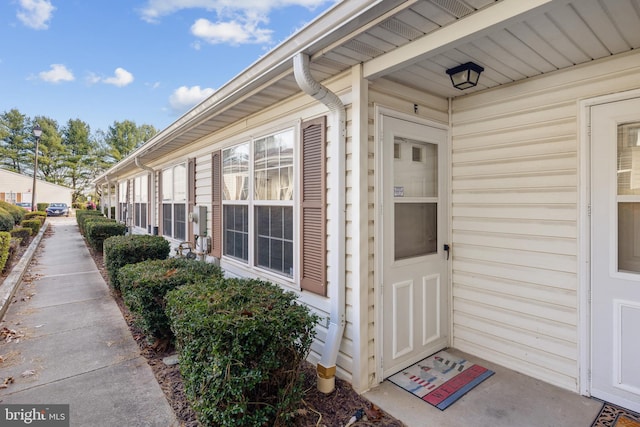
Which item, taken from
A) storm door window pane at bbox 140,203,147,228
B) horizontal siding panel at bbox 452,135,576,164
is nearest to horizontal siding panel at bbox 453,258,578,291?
horizontal siding panel at bbox 452,135,576,164

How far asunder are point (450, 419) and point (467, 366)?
0.80 metres

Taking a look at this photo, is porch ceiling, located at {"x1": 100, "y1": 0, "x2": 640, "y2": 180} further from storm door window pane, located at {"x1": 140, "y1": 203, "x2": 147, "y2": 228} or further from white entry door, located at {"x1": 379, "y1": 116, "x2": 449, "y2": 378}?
storm door window pane, located at {"x1": 140, "y1": 203, "x2": 147, "y2": 228}

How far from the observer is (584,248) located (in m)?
2.44

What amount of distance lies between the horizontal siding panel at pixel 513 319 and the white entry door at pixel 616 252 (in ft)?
0.62

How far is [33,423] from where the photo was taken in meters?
2.24

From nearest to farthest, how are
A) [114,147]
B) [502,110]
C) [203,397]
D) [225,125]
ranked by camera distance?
1. [203,397]
2. [502,110]
3. [225,125]
4. [114,147]

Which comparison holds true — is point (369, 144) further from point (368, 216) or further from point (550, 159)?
point (550, 159)

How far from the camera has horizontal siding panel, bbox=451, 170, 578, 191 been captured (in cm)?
255

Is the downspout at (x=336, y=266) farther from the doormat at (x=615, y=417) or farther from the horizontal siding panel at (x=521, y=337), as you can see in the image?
the doormat at (x=615, y=417)

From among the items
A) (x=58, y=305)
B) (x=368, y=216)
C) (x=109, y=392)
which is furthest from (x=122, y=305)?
(x=368, y=216)

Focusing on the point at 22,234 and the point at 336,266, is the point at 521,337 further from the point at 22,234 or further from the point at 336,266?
the point at 22,234

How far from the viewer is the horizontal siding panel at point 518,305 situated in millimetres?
2576

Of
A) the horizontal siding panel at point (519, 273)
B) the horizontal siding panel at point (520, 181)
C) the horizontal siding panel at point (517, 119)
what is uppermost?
the horizontal siding panel at point (517, 119)

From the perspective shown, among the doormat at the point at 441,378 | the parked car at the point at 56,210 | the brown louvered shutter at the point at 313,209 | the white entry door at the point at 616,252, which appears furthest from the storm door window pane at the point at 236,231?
the parked car at the point at 56,210
